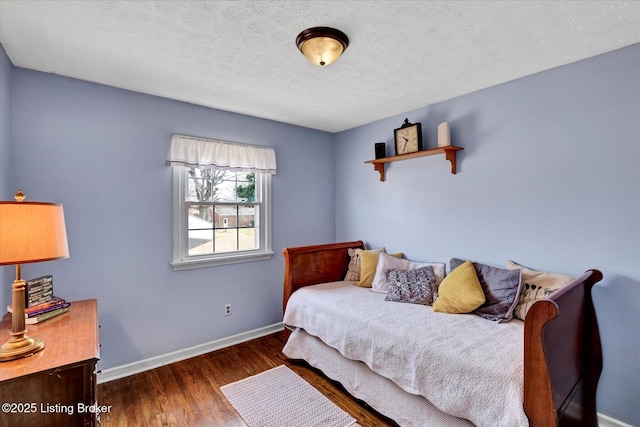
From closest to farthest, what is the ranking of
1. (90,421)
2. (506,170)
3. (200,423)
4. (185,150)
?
(90,421) < (200,423) < (506,170) < (185,150)

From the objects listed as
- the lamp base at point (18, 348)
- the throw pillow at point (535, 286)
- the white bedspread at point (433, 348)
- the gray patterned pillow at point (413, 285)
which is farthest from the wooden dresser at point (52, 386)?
the throw pillow at point (535, 286)

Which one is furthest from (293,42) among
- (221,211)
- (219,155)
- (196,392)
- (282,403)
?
(196,392)

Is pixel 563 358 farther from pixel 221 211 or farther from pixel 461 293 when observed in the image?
pixel 221 211

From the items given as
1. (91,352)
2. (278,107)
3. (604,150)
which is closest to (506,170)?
(604,150)

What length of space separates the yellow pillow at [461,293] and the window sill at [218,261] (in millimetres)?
1793

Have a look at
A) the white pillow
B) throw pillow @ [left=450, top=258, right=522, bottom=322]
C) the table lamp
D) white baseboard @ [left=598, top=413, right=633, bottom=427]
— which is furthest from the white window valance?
white baseboard @ [left=598, top=413, right=633, bottom=427]

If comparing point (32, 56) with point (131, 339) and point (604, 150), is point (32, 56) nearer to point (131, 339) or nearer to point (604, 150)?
point (131, 339)

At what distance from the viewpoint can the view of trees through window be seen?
→ 9.47 feet

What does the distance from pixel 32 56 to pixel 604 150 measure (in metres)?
3.74

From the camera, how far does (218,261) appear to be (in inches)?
116

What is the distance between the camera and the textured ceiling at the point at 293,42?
150 cm

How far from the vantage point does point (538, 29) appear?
1.67 m

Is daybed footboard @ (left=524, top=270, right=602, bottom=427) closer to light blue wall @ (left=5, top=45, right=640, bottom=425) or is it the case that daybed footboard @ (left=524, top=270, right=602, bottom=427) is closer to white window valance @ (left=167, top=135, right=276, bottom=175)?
light blue wall @ (left=5, top=45, right=640, bottom=425)

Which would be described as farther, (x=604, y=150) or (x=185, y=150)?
(x=185, y=150)
